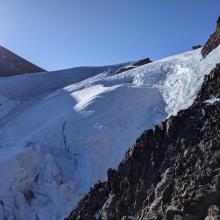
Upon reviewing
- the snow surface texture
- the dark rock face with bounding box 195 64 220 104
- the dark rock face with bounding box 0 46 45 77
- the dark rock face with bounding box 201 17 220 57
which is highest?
the dark rock face with bounding box 0 46 45 77

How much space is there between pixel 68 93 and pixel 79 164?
412 inches

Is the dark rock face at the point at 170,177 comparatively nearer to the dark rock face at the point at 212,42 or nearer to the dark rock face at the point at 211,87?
the dark rock face at the point at 211,87

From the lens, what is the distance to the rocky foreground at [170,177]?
1130cm

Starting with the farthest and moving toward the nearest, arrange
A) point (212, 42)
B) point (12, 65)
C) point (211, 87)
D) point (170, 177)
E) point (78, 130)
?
point (12, 65) < point (212, 42) < point (78, 130) < point (211, 87) < point (170, 177)

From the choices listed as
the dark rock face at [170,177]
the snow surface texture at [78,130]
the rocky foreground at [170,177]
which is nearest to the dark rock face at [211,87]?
the rocky foreground at [170,177]

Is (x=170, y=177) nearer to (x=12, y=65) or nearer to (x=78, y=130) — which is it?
(x=78, y=130)

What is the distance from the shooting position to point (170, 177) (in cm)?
1270

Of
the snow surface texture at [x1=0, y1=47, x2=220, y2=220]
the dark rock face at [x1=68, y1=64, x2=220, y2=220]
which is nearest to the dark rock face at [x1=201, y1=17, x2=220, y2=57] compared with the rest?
the snow surface texture at [x1=0, y1=47, x2=220, y2=220]

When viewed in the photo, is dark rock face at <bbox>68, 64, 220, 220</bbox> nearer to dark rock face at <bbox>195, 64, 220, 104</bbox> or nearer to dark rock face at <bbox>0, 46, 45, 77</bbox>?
dark rock face at <bbox>195, 64, 220, 104</bbox>

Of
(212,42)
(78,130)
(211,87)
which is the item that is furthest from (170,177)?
(212,42)

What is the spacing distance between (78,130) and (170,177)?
13.7 m

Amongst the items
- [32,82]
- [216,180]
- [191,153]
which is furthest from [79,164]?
[32,82]

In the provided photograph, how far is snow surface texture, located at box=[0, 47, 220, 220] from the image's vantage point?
2228 centimetres

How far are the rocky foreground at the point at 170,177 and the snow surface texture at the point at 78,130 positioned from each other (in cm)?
679
